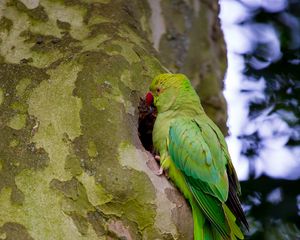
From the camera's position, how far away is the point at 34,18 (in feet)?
11.7

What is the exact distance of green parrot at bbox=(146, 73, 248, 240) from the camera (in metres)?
3.10

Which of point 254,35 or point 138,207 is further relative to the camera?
point 254,35

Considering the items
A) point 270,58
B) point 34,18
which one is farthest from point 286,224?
point 34,18

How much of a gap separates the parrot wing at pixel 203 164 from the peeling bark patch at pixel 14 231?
0.83 m

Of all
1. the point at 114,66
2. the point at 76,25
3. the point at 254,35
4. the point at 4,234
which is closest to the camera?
the point at 4,234

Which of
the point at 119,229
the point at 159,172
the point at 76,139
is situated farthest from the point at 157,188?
the point at 76,139

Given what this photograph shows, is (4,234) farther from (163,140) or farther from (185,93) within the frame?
(185,93)

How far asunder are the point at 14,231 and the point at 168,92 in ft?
4.07

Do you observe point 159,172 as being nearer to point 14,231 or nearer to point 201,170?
point 201,170

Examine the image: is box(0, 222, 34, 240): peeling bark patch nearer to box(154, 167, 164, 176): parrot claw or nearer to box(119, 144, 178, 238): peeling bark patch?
box(119, 144, 178, 238): peeling bark patch

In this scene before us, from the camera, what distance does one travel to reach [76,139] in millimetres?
3025

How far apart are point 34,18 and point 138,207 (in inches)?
50.0

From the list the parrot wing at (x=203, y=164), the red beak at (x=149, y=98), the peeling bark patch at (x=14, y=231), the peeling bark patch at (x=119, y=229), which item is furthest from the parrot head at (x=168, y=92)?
the peeling bark patch at (x=14, y=231)

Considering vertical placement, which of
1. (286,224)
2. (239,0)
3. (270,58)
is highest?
(239,0)
